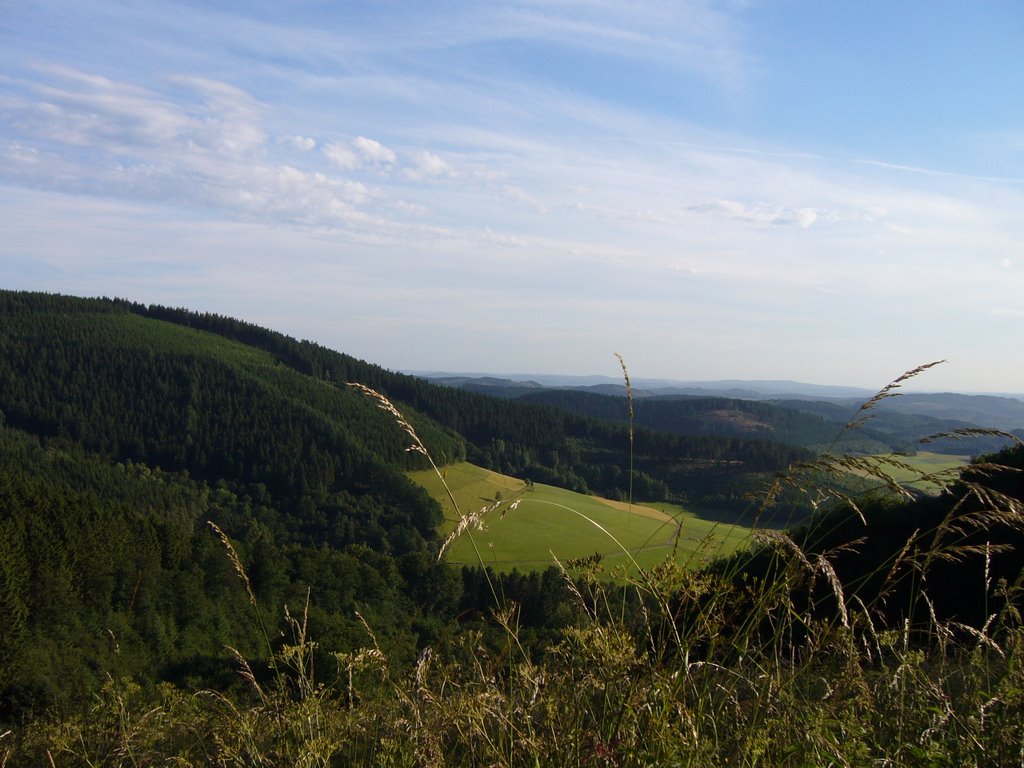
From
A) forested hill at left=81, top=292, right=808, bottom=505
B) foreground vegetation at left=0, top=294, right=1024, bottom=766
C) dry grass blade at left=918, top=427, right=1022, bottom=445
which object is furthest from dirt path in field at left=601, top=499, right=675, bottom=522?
forested hill at left=81, top=292, right=808, bottom=505

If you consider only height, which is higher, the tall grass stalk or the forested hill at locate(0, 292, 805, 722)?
the tall grass stalk

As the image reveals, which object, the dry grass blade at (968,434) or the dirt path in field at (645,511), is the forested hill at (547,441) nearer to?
the dirt path in field at (645,511)

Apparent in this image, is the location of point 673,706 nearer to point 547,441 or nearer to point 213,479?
point 213,479

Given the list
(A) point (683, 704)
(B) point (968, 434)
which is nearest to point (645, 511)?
(B) point (968, 434)

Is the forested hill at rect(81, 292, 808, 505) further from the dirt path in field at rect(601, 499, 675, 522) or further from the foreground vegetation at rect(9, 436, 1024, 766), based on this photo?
the foreground vegetation at rect(9, 436, 1024, 766)

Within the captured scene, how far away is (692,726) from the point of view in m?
2.01

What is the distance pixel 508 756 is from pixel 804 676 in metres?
1.49

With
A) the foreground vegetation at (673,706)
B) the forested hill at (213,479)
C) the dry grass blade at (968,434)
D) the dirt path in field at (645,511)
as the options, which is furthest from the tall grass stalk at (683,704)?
the forested hill at (213,479)

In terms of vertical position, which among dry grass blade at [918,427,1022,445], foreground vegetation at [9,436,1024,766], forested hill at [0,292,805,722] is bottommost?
forested hill at [0,292,805,722]

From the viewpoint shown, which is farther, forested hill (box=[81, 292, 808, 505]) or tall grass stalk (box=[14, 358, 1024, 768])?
forested hill (box=[81, 292, 808, 505])

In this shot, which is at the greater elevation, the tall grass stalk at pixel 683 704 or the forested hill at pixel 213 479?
the tall grass stalk at pixel 683 704

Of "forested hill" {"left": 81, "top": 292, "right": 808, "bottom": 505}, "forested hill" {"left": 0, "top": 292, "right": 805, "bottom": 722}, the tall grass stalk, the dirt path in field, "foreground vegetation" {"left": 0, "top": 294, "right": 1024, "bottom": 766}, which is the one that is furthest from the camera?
"forested hill" {"left": 81, "top": 292, "right": 808, "bottom": 505}

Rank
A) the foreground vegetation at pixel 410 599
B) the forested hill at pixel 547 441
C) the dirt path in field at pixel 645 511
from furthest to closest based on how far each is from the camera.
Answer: the forested hill at pixel 547 441, the dirt path in field at pixel 645 511, the foreground vegetation at pixel 410 599

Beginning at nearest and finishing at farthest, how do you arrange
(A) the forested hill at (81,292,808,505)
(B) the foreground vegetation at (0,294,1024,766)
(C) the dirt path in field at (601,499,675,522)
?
(B) the foreground vegetation at (0,294,1024,766) → (C) the dirt path in field at (601,499,675,522) → (A) the forested hill at (81,292,808,505)
